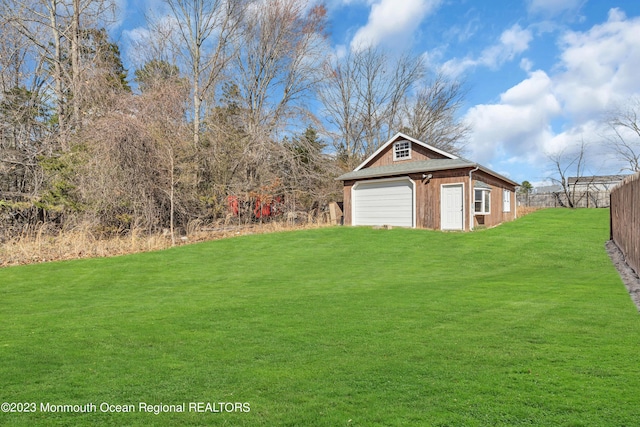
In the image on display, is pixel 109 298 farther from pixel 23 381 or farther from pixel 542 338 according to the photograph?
pixel 542 338

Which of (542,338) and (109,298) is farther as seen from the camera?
(109,298)

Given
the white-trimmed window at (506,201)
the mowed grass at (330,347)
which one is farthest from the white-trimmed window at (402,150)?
the mowed grass at (330,347)

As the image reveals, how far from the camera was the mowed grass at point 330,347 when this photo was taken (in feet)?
8.97

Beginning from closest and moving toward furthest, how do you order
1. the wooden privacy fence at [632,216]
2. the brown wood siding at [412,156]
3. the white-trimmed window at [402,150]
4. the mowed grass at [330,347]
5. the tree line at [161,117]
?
the mowed grass at [330,347] → the wooden privacy fence at [632,216] → the tree line at [161,117] → the brown wood siding at [412,156] → the white-trimmed window at [402,150]

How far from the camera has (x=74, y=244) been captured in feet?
42.5

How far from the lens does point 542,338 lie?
4.25m

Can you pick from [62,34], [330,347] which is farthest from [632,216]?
[62,34]

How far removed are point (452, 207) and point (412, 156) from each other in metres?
3.60

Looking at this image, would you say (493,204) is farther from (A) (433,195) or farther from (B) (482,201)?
(A) (433,195)

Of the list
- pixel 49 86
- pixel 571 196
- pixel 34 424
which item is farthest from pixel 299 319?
pixel 571 196

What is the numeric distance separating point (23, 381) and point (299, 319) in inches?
117

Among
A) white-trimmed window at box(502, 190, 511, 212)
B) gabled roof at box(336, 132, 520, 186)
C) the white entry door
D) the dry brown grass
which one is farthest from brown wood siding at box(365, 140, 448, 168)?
the dry brown grass

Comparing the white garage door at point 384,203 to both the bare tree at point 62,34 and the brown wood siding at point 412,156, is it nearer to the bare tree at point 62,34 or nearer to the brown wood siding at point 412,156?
the brown wood siding at point 412,156

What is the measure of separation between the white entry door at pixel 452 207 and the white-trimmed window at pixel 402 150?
10.2 ft
